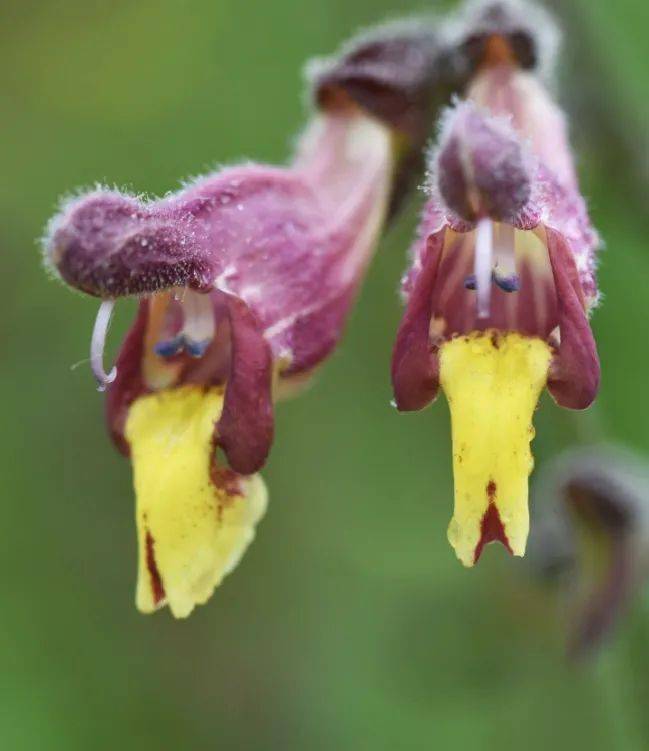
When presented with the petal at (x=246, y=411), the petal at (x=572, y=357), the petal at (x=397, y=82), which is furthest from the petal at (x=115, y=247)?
the petal at (x=397, y=82)

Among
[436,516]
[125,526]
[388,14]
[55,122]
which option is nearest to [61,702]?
[125,526]

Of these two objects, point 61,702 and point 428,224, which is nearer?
point 428,224

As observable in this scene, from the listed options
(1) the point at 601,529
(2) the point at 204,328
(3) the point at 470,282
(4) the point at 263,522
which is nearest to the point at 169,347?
(2) the point at 204,328

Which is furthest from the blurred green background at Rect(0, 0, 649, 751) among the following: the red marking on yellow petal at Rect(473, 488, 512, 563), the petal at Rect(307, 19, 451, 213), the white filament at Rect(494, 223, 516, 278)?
the red marking on yellow petal at Rect(473, 488, 512, 563)

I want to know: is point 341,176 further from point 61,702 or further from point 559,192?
point 61,702

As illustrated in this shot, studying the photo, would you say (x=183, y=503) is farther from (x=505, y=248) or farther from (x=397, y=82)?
(x=397, y=82)

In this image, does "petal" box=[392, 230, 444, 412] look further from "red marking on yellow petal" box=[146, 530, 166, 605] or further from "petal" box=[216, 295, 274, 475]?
"red marking on yellow petal" box=[146, 530, 166, 605]

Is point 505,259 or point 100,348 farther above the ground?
point 505,259
